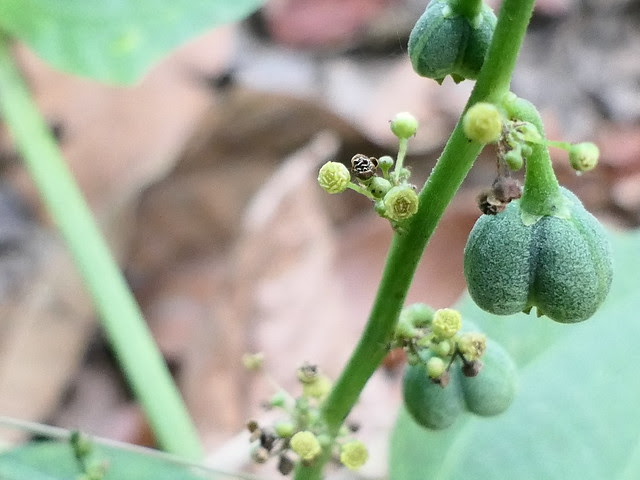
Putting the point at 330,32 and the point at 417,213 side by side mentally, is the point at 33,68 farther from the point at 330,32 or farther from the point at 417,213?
the point at 417,213

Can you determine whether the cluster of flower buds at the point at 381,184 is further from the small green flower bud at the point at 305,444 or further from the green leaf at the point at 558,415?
the green leaf at the point at 558,415

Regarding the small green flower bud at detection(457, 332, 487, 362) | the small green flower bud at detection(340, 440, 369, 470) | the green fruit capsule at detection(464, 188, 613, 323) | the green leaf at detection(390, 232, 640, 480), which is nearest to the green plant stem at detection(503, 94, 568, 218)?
the green fruit capsule at detection(464, 188, 613, 323)

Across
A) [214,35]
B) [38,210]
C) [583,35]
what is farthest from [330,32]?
[38,210]

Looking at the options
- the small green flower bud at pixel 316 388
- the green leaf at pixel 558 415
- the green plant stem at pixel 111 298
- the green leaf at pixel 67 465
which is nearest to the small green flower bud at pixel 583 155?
the small green flower bud at pixel 316 388

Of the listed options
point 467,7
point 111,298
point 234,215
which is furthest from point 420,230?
point 234,215

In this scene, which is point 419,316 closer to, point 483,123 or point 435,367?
point 435,367

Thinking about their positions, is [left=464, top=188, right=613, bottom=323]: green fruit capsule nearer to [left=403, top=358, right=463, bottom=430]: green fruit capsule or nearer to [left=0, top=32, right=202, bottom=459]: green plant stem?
[left=403, top=358, right=463, bottom=430]: green fruit capsule
